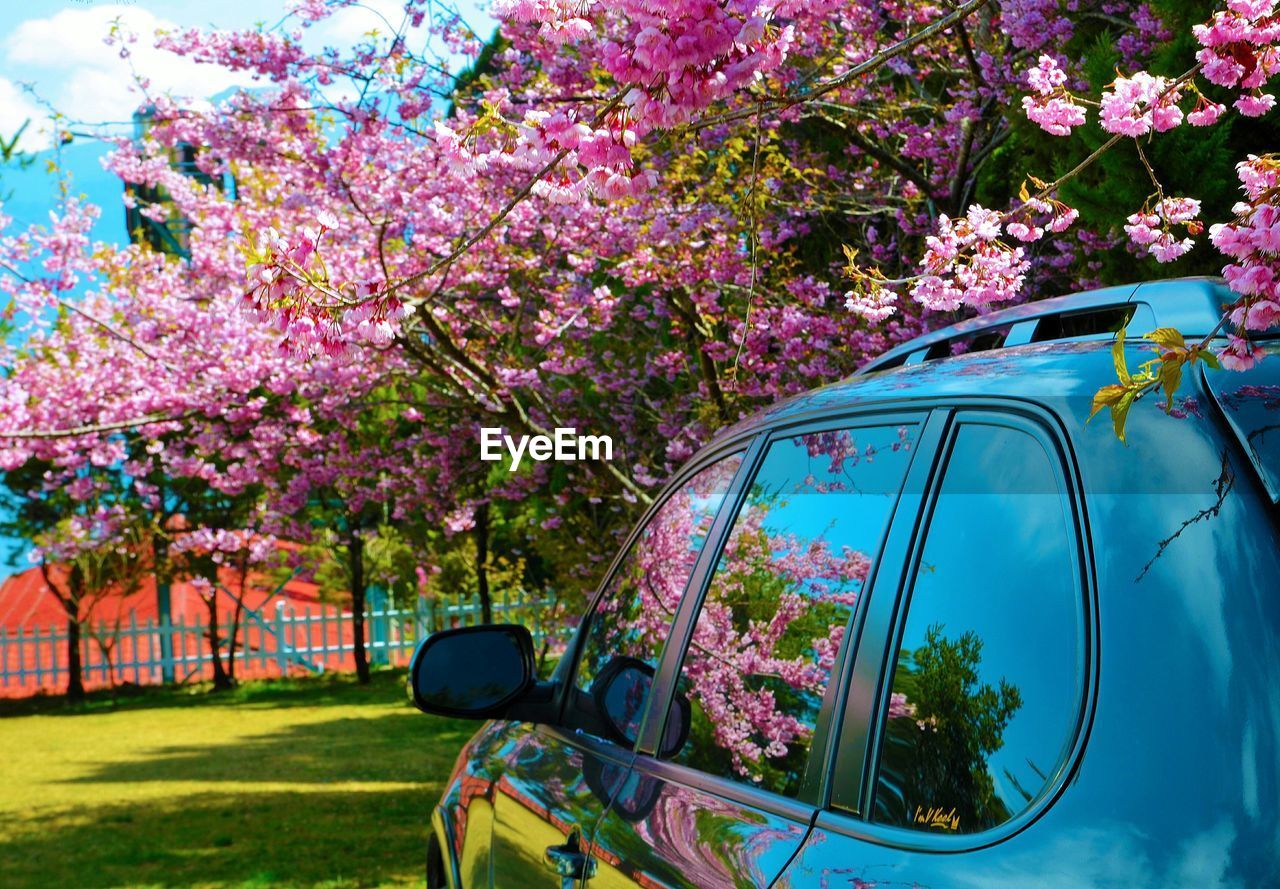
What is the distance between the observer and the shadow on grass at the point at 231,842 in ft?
30.4

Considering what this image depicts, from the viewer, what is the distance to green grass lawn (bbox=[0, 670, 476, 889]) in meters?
9.60

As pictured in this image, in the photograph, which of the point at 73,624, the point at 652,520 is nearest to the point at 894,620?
the point at 652,520

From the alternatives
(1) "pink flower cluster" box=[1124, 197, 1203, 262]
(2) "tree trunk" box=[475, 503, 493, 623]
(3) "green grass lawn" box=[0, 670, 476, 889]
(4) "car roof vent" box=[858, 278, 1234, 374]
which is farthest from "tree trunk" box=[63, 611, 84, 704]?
(4) "car roof vent" box=[858, 278, 1234, 374]

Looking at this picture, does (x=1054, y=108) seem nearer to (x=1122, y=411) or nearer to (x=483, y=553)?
(x=1122, y=411)

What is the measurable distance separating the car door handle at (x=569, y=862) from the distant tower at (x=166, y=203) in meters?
8.13

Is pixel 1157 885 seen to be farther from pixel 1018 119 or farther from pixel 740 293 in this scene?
pixel 740 293

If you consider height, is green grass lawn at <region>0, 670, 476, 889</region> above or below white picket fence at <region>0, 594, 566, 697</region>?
below

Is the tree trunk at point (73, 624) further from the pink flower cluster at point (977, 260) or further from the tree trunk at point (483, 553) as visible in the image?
the pink flower cluster at point (977, 260)

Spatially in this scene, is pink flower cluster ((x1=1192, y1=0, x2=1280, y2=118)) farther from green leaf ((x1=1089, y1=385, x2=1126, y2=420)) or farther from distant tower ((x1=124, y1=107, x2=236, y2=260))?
distant tower ((x1=124, y1=107, x2=236, y2=260))

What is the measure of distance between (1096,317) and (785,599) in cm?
68

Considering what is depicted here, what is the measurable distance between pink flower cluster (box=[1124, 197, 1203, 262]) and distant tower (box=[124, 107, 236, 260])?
23.9 feet

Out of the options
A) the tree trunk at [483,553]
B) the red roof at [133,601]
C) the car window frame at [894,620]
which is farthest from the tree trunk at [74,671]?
the car window frame at [894,620]

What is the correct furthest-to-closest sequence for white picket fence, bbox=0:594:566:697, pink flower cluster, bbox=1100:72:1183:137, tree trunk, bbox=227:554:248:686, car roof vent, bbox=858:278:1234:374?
1. white picket fence, bbox=0:594:566:697
2. tree trunk, bbox=227:554:248:686
3. pink flower cluster, bbox=1100:72:1183:137
4. car roof vent, bbox=858:278:1234:374

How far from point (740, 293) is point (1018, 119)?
3593 mm
